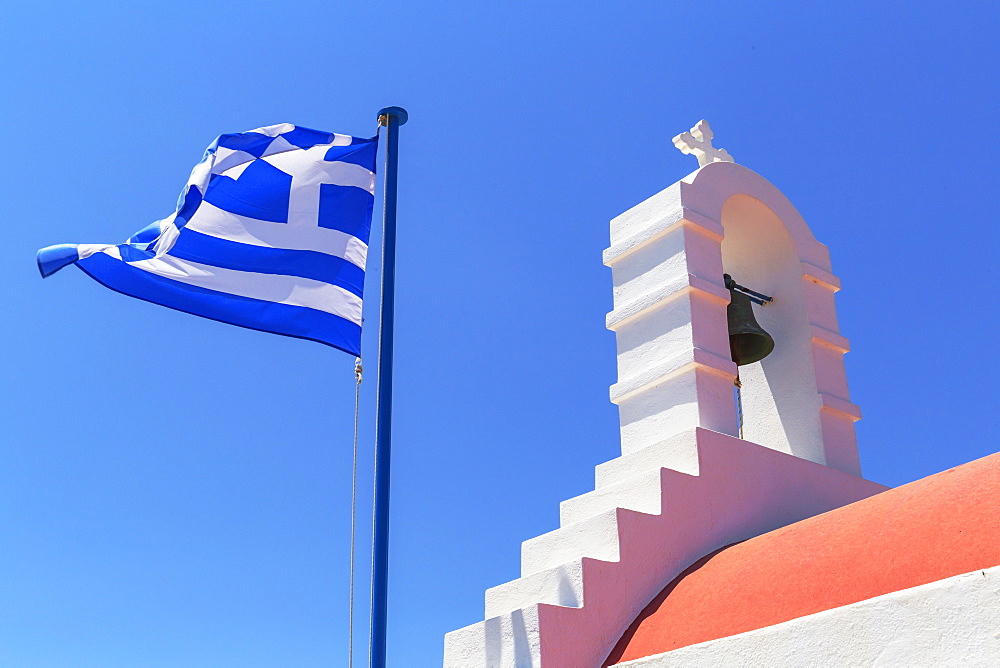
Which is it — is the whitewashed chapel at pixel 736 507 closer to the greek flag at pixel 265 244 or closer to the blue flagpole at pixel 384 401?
the blue flagpole at pixel 384 401

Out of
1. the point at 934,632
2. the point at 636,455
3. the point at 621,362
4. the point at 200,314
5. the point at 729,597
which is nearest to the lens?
the point at 934,632

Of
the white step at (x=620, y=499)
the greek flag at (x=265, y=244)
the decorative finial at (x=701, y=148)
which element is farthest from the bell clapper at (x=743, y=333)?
the greek flag at (x=265, y=244)

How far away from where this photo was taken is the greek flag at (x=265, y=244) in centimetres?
536

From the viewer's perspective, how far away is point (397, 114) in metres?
5.72

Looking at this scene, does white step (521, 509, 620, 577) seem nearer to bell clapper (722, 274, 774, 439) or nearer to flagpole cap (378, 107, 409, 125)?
bell clapper (722, 274, 774, 439)

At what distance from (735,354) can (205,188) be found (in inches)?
128

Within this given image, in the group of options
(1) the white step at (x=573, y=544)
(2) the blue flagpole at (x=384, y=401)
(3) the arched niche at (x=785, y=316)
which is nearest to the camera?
(2) the blue flagpole at (x=384, y=401)

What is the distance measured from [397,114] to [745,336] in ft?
8.15

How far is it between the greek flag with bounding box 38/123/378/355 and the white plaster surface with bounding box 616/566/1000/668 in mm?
2447

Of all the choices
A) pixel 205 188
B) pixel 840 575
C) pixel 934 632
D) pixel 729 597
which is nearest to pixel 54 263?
pixel 205 188

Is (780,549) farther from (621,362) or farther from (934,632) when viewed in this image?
(621,362)

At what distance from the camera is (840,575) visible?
406 cm

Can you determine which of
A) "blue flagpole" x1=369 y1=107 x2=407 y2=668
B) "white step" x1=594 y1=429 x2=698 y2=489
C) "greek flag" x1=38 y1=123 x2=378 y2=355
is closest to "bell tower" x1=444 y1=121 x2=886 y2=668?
"white step" x1=594 y1=429 x2=698 y2=489

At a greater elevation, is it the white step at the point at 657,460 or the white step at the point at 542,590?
the white step at the point at 657,460
